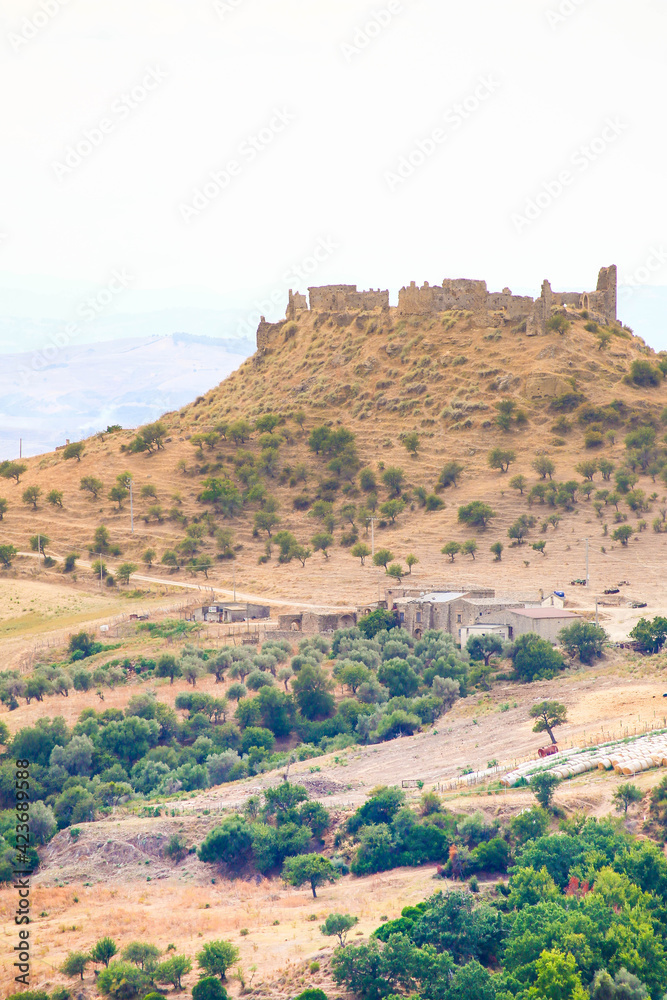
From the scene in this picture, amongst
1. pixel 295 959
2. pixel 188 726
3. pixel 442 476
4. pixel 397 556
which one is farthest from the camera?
pixel 442 476

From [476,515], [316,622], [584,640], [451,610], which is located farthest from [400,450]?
[584,640]

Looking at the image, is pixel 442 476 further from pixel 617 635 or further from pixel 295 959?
pixel 295 959

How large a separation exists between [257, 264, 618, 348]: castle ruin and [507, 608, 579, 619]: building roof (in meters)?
28.6

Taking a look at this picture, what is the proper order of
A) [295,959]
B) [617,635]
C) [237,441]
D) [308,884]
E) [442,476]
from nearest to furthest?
[295,959] → [308,884] → [617,635] → [442,476] → [237,441]

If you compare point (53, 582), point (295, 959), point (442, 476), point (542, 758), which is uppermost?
point (442, 476)

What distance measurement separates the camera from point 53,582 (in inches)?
2579

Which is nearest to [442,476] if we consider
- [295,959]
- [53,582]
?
[53,582]

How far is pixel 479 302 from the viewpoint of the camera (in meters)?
80.8

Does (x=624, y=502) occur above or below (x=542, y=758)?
above

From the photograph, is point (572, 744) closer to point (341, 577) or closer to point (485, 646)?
point (485, 646)

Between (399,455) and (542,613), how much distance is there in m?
23.9

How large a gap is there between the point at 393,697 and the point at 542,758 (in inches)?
390

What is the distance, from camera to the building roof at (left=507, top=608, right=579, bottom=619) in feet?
167

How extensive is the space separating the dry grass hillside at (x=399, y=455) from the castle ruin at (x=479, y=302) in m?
1.04
